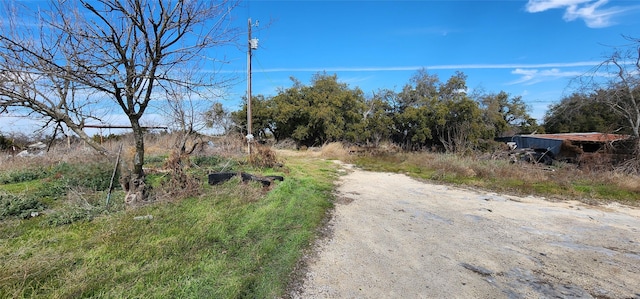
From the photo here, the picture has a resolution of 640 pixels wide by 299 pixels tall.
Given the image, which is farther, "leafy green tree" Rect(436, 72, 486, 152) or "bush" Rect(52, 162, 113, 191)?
"leafy green tree" Rect(436, 72, 486, 152)

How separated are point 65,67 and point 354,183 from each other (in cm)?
692

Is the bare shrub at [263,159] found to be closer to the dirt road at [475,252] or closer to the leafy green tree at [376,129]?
the dirt road at [475,252]

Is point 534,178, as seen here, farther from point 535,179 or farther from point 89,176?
point 89,176

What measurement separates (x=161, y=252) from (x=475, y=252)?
3.57 m

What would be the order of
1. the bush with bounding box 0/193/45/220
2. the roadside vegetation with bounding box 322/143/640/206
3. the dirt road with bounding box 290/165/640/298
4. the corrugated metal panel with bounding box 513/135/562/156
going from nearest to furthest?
the dirt road with bounding box 290/165/640/298
the bush with bounding box 0/193/45/220
the roadside vegetation with bounding box 322/143/640/206
the corrugated metal panel with bounding box 513/135/562/156

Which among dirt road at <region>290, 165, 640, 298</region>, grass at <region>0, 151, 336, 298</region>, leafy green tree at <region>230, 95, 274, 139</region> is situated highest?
leafy green tree at <region>230, 95, 274, 139</region>

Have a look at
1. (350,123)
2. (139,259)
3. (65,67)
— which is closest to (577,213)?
(139,259)

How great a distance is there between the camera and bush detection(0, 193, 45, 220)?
4.05m

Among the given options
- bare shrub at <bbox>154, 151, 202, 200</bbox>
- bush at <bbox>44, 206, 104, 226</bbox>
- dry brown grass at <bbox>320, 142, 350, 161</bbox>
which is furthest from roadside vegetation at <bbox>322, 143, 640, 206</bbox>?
bush at <bbox>44, 206, 104, 226</bbox>

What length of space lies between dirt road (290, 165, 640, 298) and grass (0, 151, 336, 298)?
0.47 m

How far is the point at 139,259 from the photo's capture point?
288 cm

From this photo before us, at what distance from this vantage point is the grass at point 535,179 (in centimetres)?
743

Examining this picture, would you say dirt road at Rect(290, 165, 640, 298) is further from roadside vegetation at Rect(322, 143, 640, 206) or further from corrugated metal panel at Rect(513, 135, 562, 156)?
corrugated metal panel at Rect(513, 135, 562, 156)

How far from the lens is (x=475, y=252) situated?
369 cm
